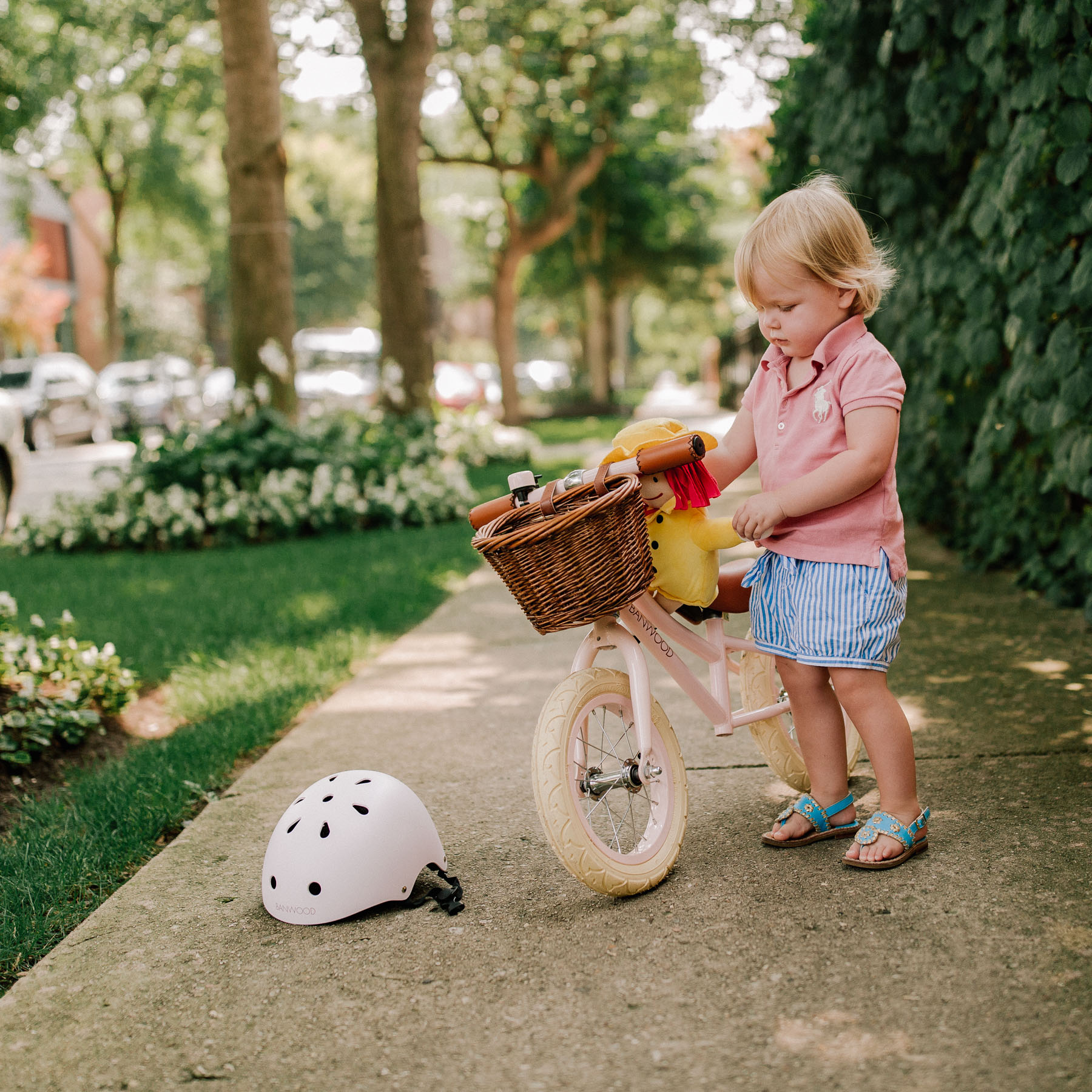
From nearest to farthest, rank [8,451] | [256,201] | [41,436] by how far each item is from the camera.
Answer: [256,201]
[8,451]
[41,436]

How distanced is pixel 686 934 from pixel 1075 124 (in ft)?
9.34

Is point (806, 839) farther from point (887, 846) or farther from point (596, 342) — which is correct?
point (596, 342)

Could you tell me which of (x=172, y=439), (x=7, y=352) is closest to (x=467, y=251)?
(x=7, y=352)

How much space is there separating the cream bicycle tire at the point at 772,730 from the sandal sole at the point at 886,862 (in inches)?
17.7

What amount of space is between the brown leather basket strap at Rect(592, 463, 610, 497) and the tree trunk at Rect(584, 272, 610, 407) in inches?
957

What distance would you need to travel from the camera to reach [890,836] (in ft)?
8.60

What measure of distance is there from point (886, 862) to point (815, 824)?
25cm

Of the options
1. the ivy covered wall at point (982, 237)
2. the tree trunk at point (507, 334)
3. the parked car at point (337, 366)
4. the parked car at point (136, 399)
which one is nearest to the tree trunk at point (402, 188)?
the ivy covered wall at point (982, 237)

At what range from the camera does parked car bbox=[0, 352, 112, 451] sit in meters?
21.1

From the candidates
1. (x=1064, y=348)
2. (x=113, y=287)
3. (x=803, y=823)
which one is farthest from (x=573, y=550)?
(x=113, y=287)

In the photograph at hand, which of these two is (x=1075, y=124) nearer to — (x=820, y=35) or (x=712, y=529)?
(x=712, y=529)

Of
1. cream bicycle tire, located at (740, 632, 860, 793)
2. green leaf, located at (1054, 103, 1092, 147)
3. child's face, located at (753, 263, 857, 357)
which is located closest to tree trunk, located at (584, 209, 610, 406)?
green leaf, located at (1054, 103, 1092, 147)

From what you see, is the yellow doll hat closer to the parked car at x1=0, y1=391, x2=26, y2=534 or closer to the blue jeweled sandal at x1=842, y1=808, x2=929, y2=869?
the blue jeweled sandal at x1=842, y1=808, x2=929, y2=869

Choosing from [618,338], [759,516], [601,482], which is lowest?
[618,338]
